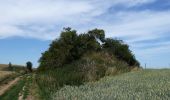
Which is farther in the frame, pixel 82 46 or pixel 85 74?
pixel 82 46

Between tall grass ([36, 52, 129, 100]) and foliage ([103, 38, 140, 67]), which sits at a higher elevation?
foliage ([103, 38, 140, 67])

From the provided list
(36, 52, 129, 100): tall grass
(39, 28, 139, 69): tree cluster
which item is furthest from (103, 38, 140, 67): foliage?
(36, 52, 129, 100): tall grass

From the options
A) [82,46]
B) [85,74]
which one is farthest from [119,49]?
[85,74]

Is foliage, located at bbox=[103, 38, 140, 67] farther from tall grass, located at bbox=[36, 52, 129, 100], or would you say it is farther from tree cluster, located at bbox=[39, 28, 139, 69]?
tall grass, located at bbox=[36, 52, 129, 100]

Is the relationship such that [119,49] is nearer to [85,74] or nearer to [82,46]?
[82,46]

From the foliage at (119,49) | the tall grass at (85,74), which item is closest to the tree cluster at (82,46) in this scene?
the foliage at (119,49)

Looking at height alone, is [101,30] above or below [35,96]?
above

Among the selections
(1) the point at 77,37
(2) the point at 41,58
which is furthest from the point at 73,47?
(2) the point at 41,58

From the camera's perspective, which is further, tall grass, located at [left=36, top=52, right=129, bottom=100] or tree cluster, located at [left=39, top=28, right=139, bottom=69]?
tree cluster, located at [left=39, top=28, right=139, bottom=69]

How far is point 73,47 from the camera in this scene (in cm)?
6500

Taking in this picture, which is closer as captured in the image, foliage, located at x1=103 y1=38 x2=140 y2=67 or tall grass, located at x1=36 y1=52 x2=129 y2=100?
tall grass, located at x1=36 y1=52 x2=129 y2=100

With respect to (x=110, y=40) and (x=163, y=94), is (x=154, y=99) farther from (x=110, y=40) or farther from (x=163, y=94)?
(x=110, y=40)

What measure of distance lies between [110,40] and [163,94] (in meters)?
42.7

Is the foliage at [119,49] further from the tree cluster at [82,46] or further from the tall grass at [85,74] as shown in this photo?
the tall grass at [85,74]
